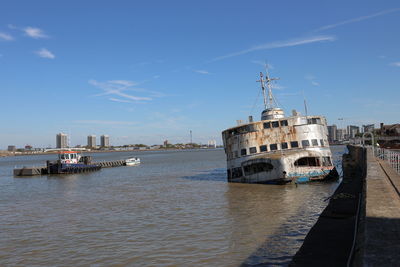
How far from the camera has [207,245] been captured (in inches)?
498

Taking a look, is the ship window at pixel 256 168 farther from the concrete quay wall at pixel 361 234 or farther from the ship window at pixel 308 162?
the concrete quay wall at pixel 361 234

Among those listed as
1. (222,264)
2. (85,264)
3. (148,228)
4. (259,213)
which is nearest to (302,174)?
(259,213)

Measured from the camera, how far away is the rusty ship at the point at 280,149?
28.8 m

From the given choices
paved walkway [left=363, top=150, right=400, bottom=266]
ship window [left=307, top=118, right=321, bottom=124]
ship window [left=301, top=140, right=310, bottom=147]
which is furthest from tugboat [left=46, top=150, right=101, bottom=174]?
paved walkway [left=363, top=150, right=400, bottom=266]

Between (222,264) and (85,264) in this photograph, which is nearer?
(222,264)

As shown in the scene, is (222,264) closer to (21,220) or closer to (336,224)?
(336,224)

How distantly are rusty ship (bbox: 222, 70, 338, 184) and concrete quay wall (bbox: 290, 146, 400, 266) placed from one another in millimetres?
13607

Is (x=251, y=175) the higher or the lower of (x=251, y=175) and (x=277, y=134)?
the lower

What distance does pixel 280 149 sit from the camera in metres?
30.7

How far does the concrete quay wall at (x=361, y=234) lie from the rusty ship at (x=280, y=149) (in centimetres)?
1361

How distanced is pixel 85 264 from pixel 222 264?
4.73m

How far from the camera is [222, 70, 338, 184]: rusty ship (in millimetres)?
28844

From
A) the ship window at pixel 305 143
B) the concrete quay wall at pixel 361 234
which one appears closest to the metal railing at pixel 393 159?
the concrete quay wall at pixel 361 234

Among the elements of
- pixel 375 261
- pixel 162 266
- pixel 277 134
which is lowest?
pixel 162 266
